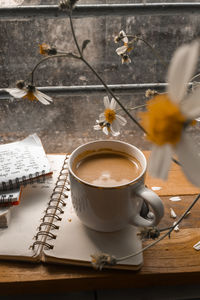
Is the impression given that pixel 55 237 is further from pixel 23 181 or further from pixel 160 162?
pixel 160 162

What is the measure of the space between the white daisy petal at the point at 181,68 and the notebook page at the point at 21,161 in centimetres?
46

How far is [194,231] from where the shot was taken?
2.03 feet

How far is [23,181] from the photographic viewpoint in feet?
2.16

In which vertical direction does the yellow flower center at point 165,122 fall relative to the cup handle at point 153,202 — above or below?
above

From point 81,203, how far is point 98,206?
0.12ft

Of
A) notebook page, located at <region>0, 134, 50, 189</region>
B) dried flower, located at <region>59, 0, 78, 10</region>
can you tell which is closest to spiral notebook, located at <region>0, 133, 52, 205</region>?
notebook page, located at <region>0, 134, 50, 189</region>

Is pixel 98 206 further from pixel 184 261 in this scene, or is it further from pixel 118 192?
pixel 184 261

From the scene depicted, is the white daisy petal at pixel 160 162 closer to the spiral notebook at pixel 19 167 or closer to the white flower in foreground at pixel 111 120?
the white flower in foreground at pixel 111 120

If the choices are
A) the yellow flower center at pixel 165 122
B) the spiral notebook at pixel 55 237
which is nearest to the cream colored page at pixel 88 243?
the spiral notebook at pixel 55 237

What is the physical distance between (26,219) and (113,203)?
204 mm

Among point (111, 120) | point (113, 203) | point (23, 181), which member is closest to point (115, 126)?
point (111, 120)

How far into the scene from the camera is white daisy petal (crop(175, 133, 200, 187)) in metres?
0.28

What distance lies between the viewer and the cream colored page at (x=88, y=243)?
1.78 feet

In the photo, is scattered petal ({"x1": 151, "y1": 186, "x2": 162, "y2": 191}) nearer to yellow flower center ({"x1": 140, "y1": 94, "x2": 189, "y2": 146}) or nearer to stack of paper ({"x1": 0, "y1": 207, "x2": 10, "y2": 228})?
stack of paper ({"x1": 0, "y1": 207, "x2": 10, "y2": 228})
